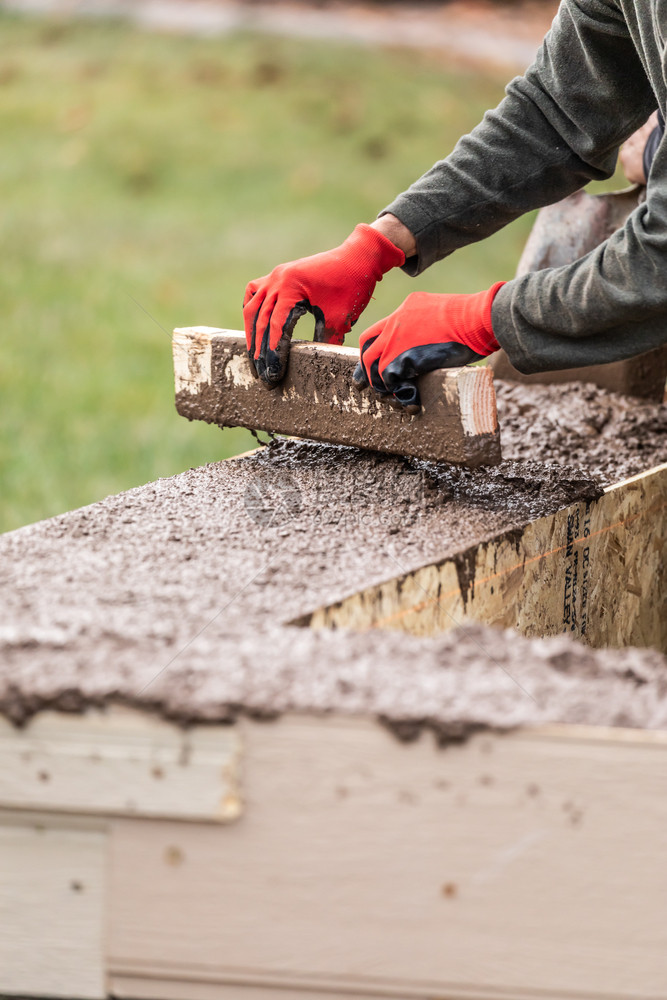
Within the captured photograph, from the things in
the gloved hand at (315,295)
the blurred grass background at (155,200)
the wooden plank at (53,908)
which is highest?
the blurred grass background at (155,200)

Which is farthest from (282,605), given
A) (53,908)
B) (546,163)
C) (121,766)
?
(546,163)

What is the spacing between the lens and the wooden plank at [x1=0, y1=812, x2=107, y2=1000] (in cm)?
125

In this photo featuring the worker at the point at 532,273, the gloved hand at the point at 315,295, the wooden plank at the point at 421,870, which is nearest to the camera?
the wooden plank at the point at 421,870

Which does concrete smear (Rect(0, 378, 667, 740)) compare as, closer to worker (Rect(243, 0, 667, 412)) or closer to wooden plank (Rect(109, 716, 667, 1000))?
wooden plank (Rect(109, 716, 667, 1000))

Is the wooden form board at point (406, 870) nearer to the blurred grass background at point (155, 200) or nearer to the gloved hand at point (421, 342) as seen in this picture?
the gloved hand at point (421, 342)

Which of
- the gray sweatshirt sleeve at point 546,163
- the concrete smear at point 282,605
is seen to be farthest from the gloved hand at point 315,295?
the concrete smear at point 282,605

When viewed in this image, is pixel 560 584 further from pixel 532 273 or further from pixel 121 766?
pixel 121 766

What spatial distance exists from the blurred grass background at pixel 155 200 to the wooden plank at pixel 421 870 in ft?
13.2

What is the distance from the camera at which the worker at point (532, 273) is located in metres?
1.82

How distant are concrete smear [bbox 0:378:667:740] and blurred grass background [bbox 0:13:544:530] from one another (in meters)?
3.30

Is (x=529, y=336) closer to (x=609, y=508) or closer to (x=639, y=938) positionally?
(x=609, y=508)

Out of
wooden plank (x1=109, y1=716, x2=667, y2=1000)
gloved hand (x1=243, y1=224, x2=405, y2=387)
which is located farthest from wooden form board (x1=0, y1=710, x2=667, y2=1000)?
gloved hand (x1=243, y1=224, x2=405, y2=387)

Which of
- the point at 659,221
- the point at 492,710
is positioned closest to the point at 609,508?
the point at 659,221

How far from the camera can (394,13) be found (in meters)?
11.1
